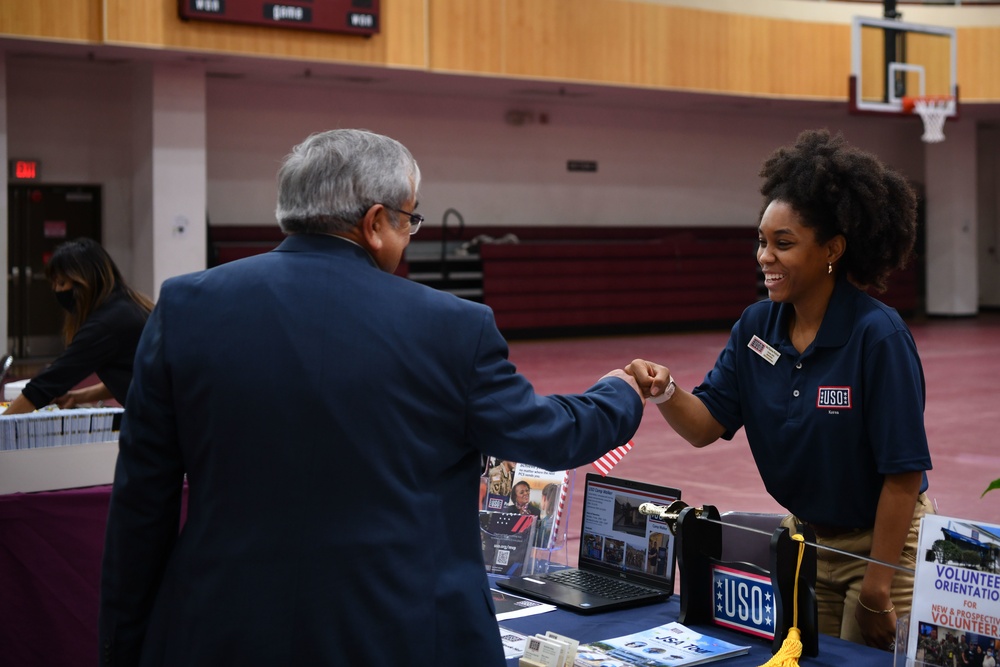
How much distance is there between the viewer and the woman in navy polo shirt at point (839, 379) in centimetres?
230

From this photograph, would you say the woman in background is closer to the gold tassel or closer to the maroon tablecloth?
the maroon tablecloth

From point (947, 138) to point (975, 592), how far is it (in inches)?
691

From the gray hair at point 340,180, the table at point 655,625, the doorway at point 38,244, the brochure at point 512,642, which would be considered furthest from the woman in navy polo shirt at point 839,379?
the doorway at point 38,244

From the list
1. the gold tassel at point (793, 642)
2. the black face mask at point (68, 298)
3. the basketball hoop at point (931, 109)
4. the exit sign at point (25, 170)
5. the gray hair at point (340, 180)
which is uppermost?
the basketball hoop at point (931, 109)

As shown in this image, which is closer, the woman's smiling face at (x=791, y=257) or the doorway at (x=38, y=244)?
the woman's smiling face at (x=791, y=257)

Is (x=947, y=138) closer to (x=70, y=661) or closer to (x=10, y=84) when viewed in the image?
(x=10, y=84)

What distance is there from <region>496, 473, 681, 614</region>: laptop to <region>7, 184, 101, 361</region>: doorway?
37.5 feet

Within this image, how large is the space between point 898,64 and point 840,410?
13.4m

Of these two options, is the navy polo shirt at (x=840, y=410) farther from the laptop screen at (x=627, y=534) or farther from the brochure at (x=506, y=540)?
the brochure at (x=506, y=540)

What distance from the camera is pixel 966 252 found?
1778 cm

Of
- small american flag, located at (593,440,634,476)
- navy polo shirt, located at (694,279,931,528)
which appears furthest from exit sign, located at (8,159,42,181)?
navy polo shirt, located at (694,279,931,528)

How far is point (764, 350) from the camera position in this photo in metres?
2.57

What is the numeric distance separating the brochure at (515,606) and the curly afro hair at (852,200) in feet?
3.48

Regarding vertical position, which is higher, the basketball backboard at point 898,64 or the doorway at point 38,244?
the basketball backboard at point 898,64
